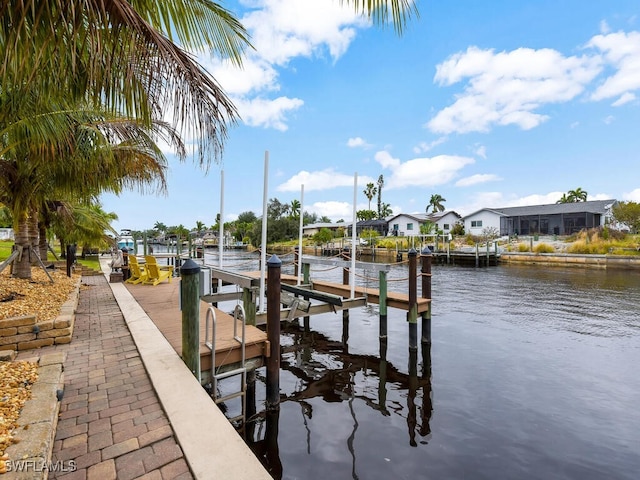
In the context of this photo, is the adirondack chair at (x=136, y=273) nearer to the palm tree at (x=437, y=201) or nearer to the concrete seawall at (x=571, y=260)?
the concrete seawall at (x=571, y=260)

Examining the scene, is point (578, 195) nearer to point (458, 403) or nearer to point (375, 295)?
point (375, 295)

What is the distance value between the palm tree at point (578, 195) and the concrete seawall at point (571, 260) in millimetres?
46351

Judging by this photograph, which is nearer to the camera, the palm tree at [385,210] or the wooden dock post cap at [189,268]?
the wooden dock post cap at [189,268]

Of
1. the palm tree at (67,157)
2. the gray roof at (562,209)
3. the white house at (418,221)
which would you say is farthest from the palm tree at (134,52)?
the white house at (418,221)

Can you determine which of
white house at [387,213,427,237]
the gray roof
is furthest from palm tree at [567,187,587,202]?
white house at [387,213,427,237]

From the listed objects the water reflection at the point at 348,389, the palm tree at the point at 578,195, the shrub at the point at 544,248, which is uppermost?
the palm tree at the point at 578,195

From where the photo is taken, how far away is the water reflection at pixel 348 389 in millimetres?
5082

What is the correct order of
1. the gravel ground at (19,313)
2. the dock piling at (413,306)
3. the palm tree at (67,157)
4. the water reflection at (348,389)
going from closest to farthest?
the gravel ground at (19,313) → the water reflection at (348,389) → the palm tree at (67,157) → the dock piling at (413,306)

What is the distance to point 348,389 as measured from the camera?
6.84 metres

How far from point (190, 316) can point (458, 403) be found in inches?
197

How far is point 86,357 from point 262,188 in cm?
412

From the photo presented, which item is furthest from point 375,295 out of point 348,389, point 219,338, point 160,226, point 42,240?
point 160,226

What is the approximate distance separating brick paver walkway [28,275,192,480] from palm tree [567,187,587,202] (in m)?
83.1

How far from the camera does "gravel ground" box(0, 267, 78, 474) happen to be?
272 centimetres
